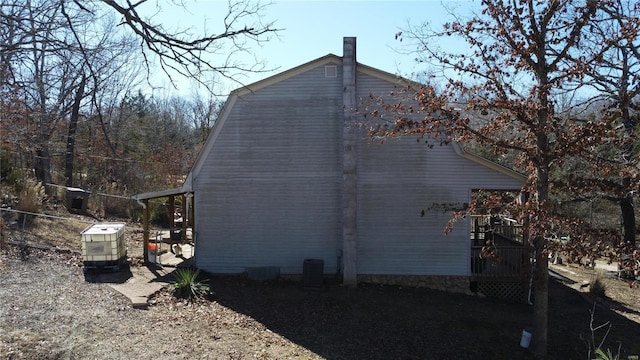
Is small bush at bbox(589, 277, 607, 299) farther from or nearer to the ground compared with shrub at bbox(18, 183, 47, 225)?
nearer to the ground

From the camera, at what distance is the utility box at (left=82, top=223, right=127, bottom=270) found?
10.7 meters

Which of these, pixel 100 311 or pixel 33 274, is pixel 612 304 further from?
pixel 33 274

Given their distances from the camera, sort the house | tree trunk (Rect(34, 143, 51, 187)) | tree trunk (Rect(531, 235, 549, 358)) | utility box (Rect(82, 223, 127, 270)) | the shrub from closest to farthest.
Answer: tree trunk (Rect(531, 235, 549, 358)), utility box (Rect(82, 223, 127, 270)), the house, the shrub, tree trunk (Rect(34, 143, 51, 187))

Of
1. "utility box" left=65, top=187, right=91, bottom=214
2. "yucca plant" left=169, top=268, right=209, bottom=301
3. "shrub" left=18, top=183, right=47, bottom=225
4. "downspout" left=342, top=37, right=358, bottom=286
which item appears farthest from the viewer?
"utility box" left=65, top=187, right=91, bottom=214

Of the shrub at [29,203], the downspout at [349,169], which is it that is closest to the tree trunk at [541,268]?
the downspout at [349,169]

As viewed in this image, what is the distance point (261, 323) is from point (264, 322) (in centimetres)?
8

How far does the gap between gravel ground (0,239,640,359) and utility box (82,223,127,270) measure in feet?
1.57

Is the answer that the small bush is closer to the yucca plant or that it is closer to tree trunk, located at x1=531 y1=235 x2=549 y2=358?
tree trunk, located at x1=531 y1=235 x2=549 y2=358

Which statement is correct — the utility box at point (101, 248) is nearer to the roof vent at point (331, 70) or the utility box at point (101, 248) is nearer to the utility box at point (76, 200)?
the roof vent at point (331, 70)

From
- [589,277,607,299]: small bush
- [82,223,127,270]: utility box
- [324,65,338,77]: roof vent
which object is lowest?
[589,277,607,299]: small bush

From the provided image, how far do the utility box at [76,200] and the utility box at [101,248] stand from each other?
7.66 metres

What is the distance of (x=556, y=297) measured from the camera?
525 inches

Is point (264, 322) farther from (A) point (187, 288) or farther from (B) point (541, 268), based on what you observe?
(B) point (541, 268)

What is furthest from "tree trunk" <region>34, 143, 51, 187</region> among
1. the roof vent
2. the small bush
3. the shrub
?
the small bush
